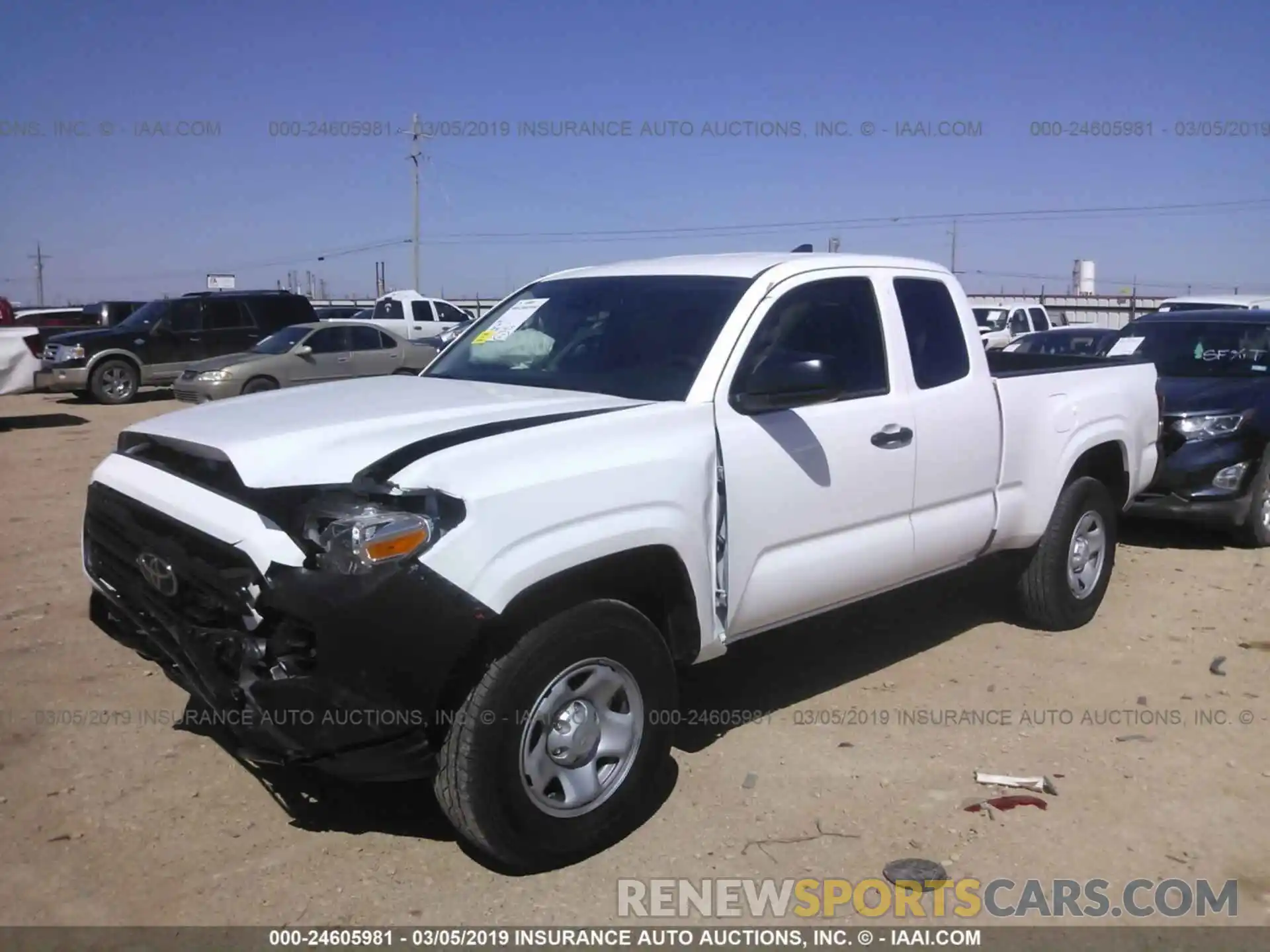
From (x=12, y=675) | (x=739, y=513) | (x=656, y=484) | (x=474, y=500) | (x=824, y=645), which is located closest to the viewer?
(x=474, y=500)

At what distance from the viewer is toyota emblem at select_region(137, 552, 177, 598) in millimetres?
3367

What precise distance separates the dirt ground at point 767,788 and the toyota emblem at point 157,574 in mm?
869

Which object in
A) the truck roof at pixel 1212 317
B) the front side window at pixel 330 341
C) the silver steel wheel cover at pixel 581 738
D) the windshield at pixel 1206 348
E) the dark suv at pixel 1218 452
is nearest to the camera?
the silver steel wheel cover at pixel 581 738

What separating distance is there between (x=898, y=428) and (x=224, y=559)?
2.72 m

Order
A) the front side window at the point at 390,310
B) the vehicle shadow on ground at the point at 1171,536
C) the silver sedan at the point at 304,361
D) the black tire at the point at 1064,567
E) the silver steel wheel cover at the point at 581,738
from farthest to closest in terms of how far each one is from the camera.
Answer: the front side window at the point at 390,310 → the silver sedan at the point at 304,361 → the vehicle shadow on ground at the point at 1171,536 → the black tire at the point at 1064,567 → the silver steel wheel cover at the point at 581,738

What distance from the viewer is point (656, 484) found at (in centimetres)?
354

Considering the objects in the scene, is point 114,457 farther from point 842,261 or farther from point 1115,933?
point 1115,933

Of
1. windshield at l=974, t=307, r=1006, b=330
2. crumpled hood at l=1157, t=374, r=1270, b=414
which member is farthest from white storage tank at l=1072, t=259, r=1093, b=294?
crumpled hood at l=1157, t=374, r=1270, b=414

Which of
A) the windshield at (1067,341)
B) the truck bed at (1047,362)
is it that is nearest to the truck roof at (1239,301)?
the windshield at (1067,341)

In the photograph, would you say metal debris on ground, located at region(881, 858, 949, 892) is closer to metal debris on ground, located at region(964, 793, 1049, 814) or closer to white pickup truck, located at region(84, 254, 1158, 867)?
metal debris on ground, located at region(964, 793, 1049, 814)

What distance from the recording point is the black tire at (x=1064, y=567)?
5.74 meters

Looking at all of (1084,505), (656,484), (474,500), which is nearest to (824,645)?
(1084,505)

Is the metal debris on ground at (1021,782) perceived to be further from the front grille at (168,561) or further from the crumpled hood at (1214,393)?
the crumpled hood at (1214,393)

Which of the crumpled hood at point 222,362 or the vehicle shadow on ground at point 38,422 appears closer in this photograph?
the vehicle shadow on ground at point 38,422
